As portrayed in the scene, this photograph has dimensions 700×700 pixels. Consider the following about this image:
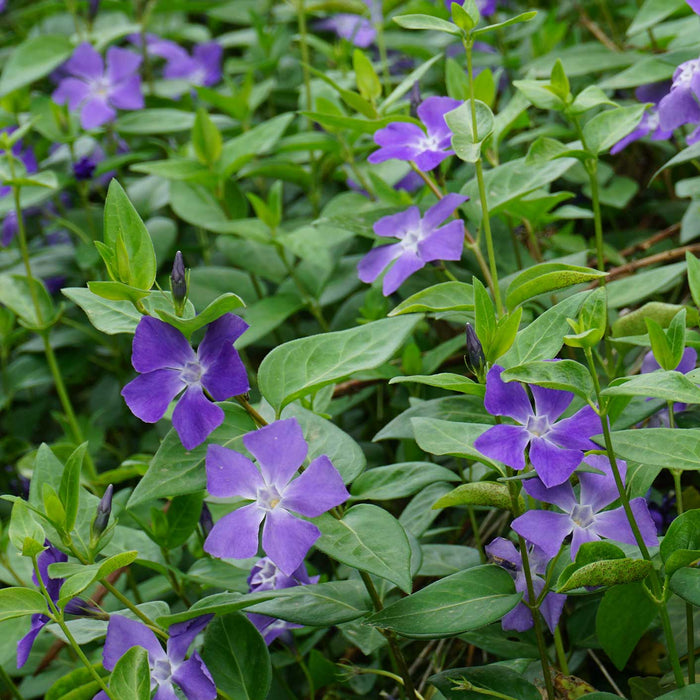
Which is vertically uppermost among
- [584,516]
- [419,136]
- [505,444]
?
[419,136]

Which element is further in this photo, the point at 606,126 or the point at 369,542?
the point at 606,126

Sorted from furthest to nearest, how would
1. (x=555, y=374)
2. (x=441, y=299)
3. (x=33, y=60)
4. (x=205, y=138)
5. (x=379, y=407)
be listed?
(x=33, y=60) < (x=205, y=138) < (x=379, y=407) < (x=441, y=299) < (x=555, y=374)

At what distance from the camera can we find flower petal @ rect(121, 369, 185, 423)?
83 centimetres

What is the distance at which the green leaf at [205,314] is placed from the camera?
77 cm

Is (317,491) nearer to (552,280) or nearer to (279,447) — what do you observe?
(279,447)

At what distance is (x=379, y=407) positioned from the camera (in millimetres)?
1459

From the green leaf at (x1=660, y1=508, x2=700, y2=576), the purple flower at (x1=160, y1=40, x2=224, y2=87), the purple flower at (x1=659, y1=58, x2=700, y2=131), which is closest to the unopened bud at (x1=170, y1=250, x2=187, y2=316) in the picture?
the green leaf at (x1=660, y1=508, x2=700, y2=576)

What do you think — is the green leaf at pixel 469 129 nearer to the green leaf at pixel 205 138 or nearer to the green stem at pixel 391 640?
the green stem at pixel 391 640

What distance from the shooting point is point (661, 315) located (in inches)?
42.9

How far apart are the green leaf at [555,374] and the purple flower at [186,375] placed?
25 cm

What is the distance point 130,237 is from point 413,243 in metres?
0.42

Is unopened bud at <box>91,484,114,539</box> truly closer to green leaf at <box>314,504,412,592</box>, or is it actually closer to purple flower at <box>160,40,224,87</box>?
green leaf at <box>314,504,412,592</box>

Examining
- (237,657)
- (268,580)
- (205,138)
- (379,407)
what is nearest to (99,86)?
(205,138)

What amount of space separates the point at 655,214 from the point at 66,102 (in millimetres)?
1262
